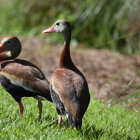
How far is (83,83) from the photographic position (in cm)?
673

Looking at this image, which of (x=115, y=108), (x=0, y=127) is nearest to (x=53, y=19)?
(x=115, y=108)

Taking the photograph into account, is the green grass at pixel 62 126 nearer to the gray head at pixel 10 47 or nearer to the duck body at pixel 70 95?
the duck body at pixel 70 95

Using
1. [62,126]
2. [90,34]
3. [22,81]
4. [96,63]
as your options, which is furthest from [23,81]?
[90,34]

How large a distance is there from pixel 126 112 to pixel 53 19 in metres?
7.24

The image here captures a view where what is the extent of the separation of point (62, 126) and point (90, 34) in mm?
8715

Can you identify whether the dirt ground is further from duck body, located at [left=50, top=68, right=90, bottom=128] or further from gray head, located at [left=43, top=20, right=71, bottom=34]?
duck body, located at [left=50, top=68, right=90, bottom=128]

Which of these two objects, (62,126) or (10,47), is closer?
(62,126)

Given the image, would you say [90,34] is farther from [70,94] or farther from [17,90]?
[70,94]

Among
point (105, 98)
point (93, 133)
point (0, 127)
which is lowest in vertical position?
point (105, 98)

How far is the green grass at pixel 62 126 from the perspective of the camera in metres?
6.17

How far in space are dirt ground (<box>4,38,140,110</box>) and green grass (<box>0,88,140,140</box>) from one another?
2.75 meters

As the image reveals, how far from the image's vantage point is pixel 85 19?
586 inches

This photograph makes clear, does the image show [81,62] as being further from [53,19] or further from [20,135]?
[20,135]

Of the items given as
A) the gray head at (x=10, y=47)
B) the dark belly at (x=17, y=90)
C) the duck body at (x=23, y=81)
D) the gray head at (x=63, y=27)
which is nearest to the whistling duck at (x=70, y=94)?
the duck body at (x=23, y=81)
